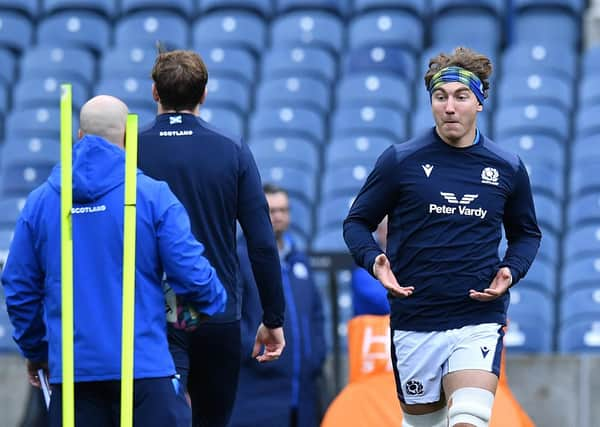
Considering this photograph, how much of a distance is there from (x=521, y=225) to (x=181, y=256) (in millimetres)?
1623

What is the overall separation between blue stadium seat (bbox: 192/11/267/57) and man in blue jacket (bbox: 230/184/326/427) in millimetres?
4282

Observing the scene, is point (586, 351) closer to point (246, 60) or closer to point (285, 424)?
point (285, 424)

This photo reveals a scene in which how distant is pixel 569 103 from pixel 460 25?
4.45ft

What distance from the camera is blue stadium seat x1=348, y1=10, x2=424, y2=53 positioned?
12.3 metres

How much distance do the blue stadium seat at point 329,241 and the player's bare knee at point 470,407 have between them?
4136 mm

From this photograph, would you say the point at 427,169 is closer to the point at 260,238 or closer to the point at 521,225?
the point at 521,225

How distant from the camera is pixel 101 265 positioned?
5047 millimetres

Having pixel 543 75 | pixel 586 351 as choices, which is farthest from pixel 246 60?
pixel 586 351

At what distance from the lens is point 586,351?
931cm

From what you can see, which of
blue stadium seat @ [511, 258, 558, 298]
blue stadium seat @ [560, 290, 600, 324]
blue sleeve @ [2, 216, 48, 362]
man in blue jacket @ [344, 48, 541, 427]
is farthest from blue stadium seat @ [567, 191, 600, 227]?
blue sleeve @ [2, 216, 48, 362]

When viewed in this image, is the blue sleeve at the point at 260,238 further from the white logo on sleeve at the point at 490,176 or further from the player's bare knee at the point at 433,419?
the white logo on sleeve at the point at 490,176

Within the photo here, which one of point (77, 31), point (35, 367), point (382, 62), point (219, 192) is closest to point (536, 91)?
point (382, 62)

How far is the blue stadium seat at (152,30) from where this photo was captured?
12.7m

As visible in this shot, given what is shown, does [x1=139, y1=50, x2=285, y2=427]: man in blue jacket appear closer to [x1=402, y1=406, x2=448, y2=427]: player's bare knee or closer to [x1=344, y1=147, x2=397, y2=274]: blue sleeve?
[x1=344, y1=147, x2=397, y2=274]: blue sleeve
